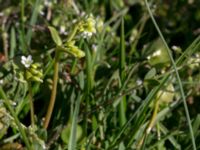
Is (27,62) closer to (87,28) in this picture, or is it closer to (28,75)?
(28,75)

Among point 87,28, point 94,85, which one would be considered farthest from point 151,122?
point 87,28

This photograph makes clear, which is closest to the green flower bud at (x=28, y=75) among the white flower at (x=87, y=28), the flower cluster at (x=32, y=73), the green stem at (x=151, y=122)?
the flower cluster at (x=32, y=73)

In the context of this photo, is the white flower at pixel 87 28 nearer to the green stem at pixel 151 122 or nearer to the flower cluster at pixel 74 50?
the flower cluster at pixel 74 50

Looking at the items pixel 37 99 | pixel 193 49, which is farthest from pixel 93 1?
pixel 193 49

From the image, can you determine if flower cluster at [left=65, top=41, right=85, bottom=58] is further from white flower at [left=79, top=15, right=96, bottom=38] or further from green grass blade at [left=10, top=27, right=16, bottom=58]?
green grass blade at [left=10, top=27, right=16, bottom=58]

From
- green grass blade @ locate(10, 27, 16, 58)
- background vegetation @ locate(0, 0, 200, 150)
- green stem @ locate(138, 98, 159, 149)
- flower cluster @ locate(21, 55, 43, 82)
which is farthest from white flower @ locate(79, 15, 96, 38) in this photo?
green grass blade @ locate(10, 27, 16, 58)

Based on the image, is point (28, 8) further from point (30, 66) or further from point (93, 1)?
point (30, 66)

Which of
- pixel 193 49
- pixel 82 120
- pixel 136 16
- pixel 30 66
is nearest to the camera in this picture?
pixel 30 66

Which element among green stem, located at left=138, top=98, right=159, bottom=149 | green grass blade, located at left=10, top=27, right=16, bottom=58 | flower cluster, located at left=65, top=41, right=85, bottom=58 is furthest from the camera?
green grass blade, located at left=10, top=27, right=16, bottom=58
